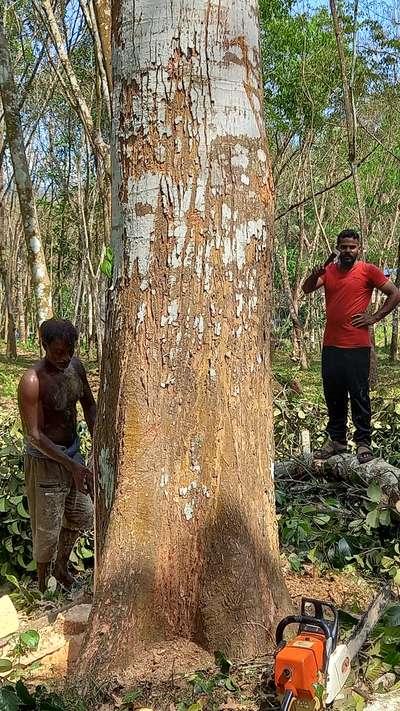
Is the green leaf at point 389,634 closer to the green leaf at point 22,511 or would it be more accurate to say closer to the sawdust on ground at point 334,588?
the sawdust on ground at point 334,588

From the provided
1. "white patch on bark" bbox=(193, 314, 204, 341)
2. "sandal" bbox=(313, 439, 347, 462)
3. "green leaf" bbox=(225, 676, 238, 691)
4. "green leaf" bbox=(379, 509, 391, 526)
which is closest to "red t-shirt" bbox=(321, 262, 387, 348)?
"sandal" bbox=(313, 439, 347, 462)

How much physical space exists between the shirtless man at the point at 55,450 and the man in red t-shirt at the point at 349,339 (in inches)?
69.5

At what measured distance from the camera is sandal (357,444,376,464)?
4875mm

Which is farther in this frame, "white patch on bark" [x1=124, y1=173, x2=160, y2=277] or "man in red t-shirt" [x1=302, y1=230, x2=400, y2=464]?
"man in red t-shirt" [x1=302, y1=230, x2=400, y2=464]

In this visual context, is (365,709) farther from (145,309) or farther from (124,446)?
(145,309)

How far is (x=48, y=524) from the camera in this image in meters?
4.22

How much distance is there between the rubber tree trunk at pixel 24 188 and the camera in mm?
9523

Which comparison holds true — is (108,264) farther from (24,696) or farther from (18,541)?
(18,541)

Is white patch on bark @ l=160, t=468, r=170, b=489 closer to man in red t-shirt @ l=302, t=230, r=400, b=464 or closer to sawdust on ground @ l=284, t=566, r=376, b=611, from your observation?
sawdust on ground @ l=284, t=566, r=376, b=611

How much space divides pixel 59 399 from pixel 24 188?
6.29 meters

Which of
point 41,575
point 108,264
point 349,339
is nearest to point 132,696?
point 108,264

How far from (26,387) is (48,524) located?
0.83 meters

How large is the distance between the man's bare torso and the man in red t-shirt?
1826 millimetres

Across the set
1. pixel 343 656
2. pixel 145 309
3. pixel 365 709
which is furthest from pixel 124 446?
pixel 365 709
